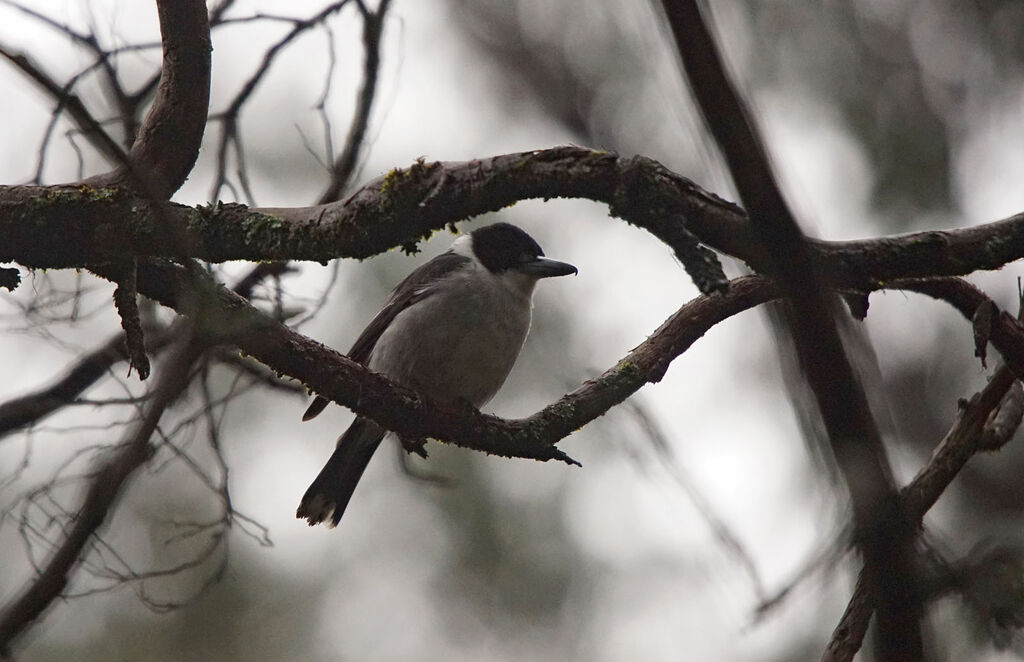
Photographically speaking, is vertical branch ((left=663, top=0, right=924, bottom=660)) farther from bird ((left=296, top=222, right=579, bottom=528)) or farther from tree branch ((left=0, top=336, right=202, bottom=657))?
bird ((left=296, top=222, right=579, bottom=528))

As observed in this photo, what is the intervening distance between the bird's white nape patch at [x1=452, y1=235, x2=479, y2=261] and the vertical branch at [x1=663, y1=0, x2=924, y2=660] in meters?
4.23

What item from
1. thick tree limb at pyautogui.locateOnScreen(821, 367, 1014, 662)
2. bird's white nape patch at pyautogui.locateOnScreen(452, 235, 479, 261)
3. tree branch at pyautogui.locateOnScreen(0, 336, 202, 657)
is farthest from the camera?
bird's white nape patch at pyautogui.locateOnScreen(452, 235, 479, 261)

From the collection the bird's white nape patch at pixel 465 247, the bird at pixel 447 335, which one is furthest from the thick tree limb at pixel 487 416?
→ the bird's white nape patch at pixel 465 247

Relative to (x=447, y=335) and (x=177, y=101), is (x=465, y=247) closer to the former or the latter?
(x=447, y=335)

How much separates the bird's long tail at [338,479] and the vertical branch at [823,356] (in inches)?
156

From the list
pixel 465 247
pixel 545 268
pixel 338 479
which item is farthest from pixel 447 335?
pixel 465 247

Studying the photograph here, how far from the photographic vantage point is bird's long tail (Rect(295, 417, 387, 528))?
5039 mm

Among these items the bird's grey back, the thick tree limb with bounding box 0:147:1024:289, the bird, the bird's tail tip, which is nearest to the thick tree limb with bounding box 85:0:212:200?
the thick tree limb with bounding box 0:147:1024:289

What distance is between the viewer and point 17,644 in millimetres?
2729

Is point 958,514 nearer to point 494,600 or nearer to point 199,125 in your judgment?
point 494,600

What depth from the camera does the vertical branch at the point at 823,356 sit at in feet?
3.81

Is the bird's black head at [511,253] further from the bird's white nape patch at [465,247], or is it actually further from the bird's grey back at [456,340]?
the bird's grey back at [456,340]

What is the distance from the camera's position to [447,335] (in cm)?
475

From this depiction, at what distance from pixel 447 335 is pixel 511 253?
850mm
